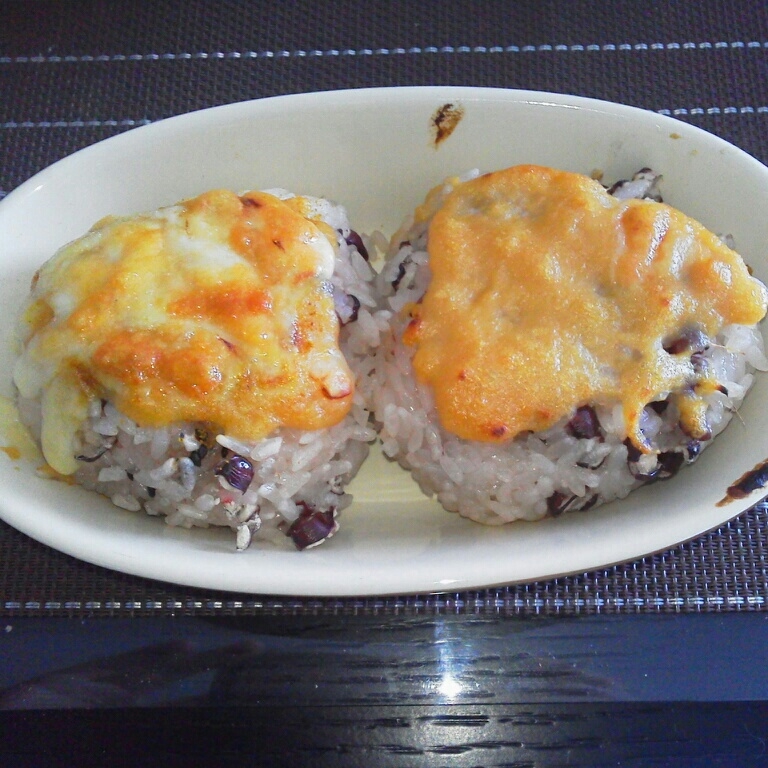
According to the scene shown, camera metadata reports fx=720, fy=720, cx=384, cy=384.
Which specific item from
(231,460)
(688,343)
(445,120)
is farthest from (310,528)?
(445,120)

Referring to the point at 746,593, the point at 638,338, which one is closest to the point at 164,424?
the point at 638,338

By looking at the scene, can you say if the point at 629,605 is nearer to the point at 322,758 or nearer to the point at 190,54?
the point at 322,758

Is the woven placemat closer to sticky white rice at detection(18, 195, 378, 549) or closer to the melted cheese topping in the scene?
the melted cheese topping

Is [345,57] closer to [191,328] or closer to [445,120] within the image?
[445,120]

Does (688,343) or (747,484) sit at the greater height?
(688,343)

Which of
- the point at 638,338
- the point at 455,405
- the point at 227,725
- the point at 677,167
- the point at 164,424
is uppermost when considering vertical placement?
the point at 677,167

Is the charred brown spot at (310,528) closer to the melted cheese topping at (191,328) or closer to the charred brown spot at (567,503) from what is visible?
the melted cheese topping at (191,328)
